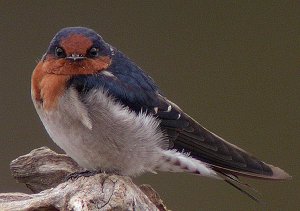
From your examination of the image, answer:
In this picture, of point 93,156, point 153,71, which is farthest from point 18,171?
point 153,71

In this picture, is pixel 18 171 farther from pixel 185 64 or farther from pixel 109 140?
pixel 185 64

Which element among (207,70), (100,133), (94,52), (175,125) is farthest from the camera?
(207,70)

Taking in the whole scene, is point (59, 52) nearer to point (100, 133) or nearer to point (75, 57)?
point (75, 57)

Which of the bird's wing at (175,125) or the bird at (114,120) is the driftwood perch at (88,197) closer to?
the bird at (114,120)

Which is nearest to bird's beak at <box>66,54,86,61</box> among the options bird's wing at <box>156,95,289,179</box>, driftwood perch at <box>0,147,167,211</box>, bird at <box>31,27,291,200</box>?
bird at <box>31,27,291,200</box>

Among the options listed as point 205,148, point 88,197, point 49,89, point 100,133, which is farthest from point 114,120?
point 88,197

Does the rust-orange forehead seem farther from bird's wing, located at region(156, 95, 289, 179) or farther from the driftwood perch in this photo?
the driftwood perch

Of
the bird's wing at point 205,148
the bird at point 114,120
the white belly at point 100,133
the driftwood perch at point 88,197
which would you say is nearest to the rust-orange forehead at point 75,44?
→ the bird at point 114,120
